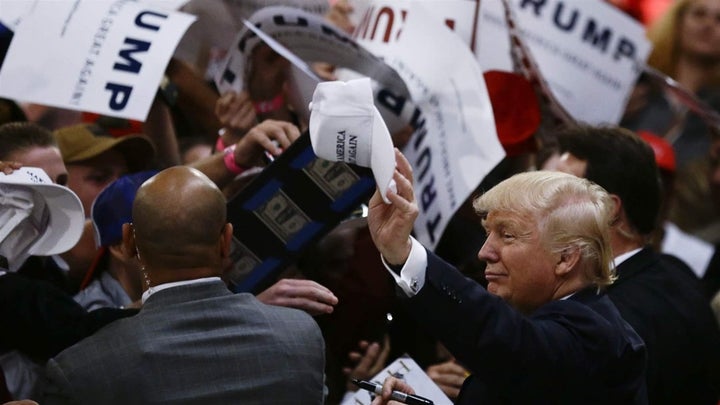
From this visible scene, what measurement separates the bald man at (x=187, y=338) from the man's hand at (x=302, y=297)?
343mm

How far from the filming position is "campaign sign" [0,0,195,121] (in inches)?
155

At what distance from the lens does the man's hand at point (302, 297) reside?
3539 millimetres

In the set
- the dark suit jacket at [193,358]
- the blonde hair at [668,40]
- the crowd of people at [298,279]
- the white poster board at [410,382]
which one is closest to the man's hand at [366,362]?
the crowd of people at [298,279]

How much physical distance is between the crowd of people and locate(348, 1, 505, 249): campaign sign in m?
0.10

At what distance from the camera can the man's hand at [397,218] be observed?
2.95m

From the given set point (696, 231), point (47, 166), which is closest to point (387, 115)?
point (47, 166)

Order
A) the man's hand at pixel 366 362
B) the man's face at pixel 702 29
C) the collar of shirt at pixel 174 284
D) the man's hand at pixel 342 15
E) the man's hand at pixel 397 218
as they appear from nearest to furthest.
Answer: the man's hand at pixel 397 218, the collar of shirt at pixel 174 284, the man's hand at pixel 366 362, the man's hand at pixel 342 15, the man's face at pixel 702 29

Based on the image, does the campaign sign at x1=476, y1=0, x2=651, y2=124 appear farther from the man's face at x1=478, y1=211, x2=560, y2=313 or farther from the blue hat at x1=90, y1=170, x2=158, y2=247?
the man's face at x1=478, y1=211, x2=560, y2=313

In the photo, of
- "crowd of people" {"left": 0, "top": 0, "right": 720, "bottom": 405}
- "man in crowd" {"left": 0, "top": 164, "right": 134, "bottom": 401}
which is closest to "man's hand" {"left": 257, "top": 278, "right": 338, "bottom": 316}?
"crowd of people" {"left": 0, "top": 0, "right": 720, "bottom": 405}

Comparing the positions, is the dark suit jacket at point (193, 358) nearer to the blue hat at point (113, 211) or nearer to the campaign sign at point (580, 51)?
the blue hat at point (113, 211)

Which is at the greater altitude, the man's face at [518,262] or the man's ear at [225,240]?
the man's face at [518,262]

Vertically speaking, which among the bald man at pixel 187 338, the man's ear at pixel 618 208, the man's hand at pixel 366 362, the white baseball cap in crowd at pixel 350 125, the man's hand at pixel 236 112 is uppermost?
the white baseball cap in crowd at pixel 350 125

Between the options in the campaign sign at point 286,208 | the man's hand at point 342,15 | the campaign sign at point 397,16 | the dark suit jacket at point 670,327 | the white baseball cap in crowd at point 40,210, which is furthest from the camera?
the man's hand at point 342,15

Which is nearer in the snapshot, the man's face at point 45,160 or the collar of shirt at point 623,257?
the man's face at point 45,160
